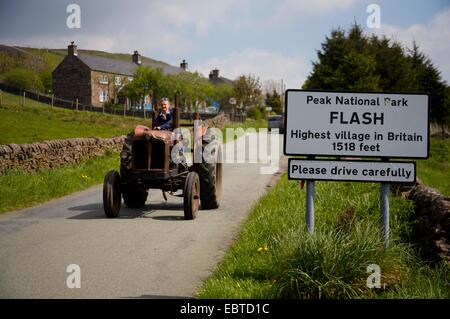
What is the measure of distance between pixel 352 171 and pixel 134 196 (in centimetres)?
582

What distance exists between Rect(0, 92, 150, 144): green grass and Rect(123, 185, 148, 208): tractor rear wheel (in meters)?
10.5

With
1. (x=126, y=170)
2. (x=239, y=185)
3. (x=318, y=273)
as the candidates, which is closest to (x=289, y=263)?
(x=318, y=273)

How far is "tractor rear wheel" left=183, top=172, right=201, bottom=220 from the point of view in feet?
29.8

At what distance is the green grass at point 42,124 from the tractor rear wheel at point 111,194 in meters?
11.5

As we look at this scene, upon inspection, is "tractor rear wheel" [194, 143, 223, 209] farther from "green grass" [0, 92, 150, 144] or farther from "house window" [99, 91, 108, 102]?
"house window" [99, 91, 108, 102]

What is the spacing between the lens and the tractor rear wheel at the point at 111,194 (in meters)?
9.12

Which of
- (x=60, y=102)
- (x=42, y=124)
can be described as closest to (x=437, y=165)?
(x=42, y=124)

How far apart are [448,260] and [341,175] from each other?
145 cm

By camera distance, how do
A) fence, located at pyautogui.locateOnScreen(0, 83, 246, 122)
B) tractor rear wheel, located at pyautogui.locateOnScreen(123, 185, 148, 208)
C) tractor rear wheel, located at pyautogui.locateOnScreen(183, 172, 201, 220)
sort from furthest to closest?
1. fence, located at pyautogui.locateOnScreen(0, 83, 246, 122)
2. tractor rear wheel, located at pyautogui.locateOnScreen(123, 185, 148, 208)
3. tractor rear wheel, located at pyautogui.locateOnScreen(183, 172, 201, 220)

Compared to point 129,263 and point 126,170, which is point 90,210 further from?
point 129,263

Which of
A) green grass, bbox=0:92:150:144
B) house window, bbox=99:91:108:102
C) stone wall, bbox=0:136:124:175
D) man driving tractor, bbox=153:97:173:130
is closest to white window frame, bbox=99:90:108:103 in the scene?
house window, bbox=99:91:108:102

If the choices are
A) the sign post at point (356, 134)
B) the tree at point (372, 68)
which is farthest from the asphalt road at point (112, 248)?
the tree at point (372, 68)

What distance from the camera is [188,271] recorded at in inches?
243

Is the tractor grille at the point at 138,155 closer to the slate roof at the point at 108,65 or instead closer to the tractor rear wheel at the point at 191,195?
the tractor rear wheel at the point at 191,195
